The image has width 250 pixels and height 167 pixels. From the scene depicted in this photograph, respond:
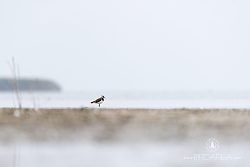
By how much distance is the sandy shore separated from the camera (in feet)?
91.0

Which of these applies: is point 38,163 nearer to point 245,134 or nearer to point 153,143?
point 153,143

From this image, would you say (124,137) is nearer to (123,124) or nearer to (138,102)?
(123,124)

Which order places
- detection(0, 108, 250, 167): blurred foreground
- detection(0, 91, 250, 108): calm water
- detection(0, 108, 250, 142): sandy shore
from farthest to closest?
detection(0, 91, 250, 108): calm water → detection(0, 108, 250, 142): sandy shore → detection(0, 108, 250, 167): blurred foreground

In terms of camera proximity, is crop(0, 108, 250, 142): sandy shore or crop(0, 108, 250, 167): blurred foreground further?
crop(0, 108, 250, 142): sandy shore

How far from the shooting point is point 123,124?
29734mm

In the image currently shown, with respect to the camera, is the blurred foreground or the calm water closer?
the blurred foreground

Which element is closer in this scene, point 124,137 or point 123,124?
point 124,137

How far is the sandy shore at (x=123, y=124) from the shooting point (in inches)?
1092

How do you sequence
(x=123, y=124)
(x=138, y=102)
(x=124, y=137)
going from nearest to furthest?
(x=124, y=137), (x=123, y=124), (x=138, y=102)

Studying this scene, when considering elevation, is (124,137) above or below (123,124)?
below

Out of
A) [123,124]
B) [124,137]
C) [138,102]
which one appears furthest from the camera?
[138,102]

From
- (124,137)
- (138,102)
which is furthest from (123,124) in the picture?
(138,102)

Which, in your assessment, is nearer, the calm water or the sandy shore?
the sandy shore

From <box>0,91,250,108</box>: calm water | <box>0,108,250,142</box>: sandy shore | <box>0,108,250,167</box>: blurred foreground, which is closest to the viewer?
<box>0,108,250,167</box>: blurred foreground
